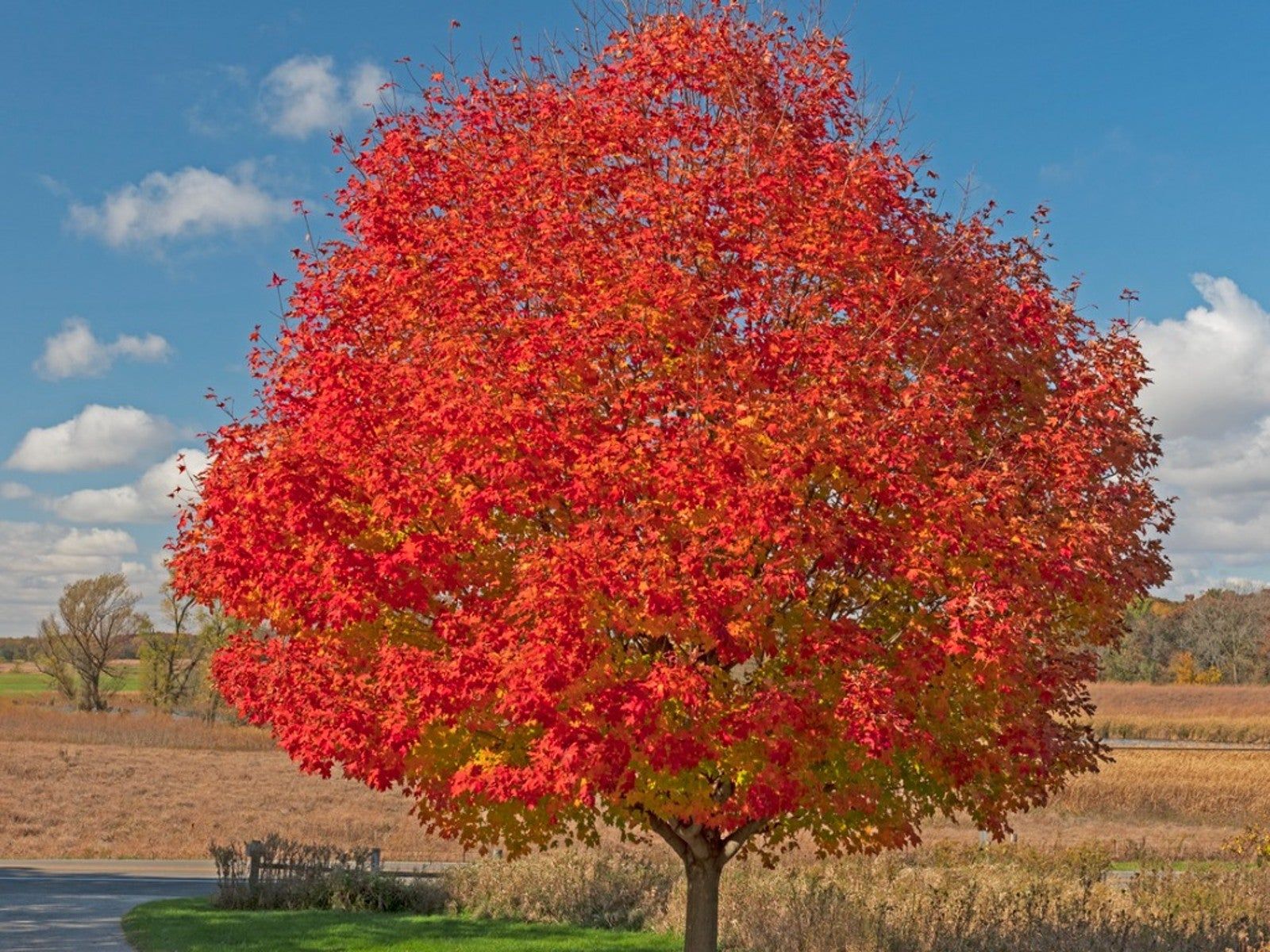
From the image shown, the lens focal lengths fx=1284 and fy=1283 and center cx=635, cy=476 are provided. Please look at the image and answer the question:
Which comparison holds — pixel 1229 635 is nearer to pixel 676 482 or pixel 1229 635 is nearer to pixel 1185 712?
pixel 1185 712

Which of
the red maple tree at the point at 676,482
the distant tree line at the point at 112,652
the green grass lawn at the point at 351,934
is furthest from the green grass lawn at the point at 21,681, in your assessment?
the red maple tree at the point at 676,482

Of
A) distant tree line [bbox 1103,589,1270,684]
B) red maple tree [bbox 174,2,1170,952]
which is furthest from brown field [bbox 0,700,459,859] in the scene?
distant tree line [bbox 1103,589,1270,684]

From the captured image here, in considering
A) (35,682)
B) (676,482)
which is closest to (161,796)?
(676,482)

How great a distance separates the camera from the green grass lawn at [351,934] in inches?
793

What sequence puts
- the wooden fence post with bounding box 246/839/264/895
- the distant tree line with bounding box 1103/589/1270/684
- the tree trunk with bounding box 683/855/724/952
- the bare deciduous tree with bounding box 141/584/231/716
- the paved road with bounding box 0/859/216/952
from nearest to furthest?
the tree trunk with bounding box 683/855/724/952 → the paved road with bounding box 0/859/216/952 → the wooden fence post with bounding box 246/839/264/895 → the bare deciduous tree with bounding box 141/584/231/716 → the distant tree line with bounding box 1103/589/1270/684

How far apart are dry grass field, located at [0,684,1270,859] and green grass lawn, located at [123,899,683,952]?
12.9m

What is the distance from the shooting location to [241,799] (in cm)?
4669

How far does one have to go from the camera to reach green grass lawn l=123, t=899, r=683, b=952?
20.1 metres

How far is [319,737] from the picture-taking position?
13.2 meters

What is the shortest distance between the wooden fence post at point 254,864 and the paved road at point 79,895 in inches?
97.1

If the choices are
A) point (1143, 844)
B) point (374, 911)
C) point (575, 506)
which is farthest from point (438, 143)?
point (1143, 844)

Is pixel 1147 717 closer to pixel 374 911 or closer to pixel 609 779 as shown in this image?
pixel 374 911

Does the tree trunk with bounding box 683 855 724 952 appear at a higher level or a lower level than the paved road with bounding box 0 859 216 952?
higher

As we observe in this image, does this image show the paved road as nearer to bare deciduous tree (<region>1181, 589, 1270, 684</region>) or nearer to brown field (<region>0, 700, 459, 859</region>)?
brown field (<region>0, 700, 459, 859</region>)
